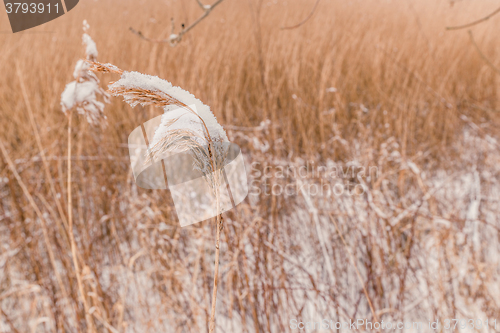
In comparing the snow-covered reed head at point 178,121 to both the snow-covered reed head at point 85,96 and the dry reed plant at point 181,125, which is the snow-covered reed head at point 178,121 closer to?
the dry reed plant at point 181,125

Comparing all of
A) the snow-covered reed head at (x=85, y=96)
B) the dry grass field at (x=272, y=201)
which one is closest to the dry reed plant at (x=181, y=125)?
the snow-covered reed head at (x=85, y=96)

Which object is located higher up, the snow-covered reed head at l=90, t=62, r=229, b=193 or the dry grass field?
the snow-covered reed head at l=90, t=62, r=229, b=193

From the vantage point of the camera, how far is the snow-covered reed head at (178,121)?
327 millimetres

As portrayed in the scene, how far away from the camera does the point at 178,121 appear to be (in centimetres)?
36

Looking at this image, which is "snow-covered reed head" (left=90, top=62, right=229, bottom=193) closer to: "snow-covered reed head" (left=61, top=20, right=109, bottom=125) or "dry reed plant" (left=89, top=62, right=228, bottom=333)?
"dry reed plant" (left=89, top=62, right=228, bottom=333)

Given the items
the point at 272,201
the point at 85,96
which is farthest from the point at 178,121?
the point at 272,201

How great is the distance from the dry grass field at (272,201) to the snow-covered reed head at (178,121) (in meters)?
0.40

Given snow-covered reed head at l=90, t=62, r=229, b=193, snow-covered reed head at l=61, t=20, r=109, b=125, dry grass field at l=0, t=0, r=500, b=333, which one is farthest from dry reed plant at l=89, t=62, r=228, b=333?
dry grass field at l=0, t=0, r=500, b=333

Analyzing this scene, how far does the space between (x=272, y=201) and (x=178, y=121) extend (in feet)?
2.71

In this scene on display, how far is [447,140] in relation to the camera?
6.82 ft

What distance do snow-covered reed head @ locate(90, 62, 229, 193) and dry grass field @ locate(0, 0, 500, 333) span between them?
0.40 meters

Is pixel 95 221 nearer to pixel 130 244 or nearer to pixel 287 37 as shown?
pixel 130 244

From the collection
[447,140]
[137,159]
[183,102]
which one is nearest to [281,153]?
[137,159]

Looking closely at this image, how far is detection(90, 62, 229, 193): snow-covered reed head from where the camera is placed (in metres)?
0.33
